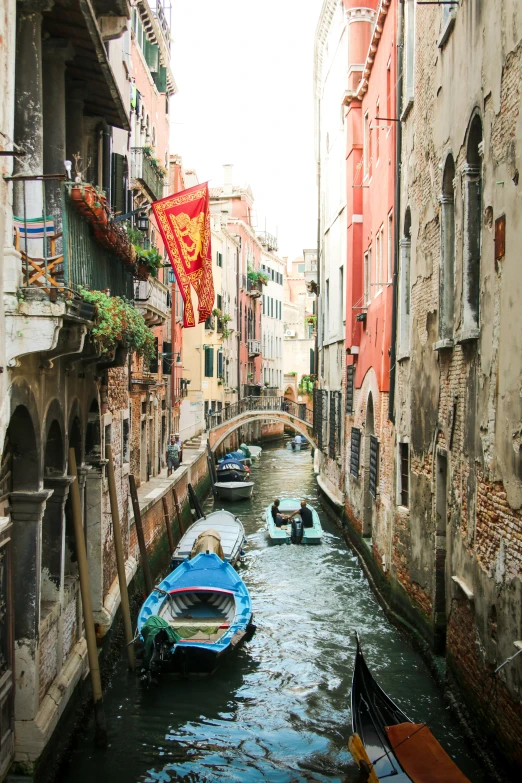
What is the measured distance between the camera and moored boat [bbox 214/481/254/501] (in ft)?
87.6

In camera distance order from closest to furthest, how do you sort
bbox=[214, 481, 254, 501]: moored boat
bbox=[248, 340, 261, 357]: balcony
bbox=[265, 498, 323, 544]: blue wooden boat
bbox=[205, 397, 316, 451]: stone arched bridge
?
bbox=[265, 498, 323, 544]: blue wooden boat, bbox=[214, 481, 254, 501]: moored boat, bbox=[205, 397, 316, 451]: stone arched bridge, bbox=[248, 340, 261, 357]: balcony

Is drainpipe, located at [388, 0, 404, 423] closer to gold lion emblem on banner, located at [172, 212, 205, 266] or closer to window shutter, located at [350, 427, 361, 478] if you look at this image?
gold lion emblem on banner, located at [172, 212, 205, 266]

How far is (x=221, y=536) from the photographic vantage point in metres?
17.7

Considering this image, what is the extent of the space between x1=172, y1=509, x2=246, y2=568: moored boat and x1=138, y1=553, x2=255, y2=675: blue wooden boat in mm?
2794

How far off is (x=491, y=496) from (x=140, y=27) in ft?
51.0

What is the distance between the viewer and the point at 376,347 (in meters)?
15.5

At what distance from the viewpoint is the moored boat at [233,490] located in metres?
26.7

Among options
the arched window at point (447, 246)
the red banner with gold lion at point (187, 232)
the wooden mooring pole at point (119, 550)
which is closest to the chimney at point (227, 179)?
the red banner with gold lion at point (187, 232)

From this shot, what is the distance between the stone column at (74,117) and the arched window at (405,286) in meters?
5.30

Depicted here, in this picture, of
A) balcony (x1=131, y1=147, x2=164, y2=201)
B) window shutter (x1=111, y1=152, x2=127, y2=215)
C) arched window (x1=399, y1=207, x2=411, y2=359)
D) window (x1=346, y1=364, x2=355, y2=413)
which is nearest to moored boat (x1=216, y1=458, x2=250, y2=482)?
window (x1=346, y1=364, x2=355, y2=413)

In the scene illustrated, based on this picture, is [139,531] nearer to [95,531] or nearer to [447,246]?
[95,531]

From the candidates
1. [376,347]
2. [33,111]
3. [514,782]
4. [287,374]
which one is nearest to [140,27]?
[376,347]

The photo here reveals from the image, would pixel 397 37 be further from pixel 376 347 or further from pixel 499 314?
pixel 499 314

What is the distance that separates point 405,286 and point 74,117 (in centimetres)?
582
